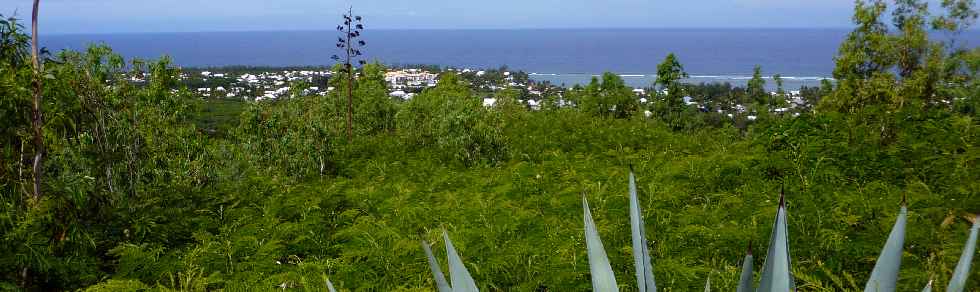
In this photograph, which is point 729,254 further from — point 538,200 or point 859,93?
point 859,93

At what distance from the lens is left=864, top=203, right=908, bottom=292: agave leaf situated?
1.20 m

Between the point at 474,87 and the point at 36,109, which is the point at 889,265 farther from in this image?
the point at 474,87

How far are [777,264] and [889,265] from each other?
232 mm

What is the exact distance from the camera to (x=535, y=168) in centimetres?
623

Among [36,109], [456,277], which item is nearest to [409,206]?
[36,109]

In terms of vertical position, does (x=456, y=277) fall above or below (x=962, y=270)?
below

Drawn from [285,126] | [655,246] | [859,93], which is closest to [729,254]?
[655,246]

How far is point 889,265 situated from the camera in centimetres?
122

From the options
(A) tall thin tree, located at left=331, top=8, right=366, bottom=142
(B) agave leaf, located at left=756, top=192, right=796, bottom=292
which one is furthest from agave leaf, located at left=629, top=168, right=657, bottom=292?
(A) tall thin tree, located at left=331, top=8, right=366, bottom=142

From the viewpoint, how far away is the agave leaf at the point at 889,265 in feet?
3.92

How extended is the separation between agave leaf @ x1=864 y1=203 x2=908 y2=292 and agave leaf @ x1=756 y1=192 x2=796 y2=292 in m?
0.18

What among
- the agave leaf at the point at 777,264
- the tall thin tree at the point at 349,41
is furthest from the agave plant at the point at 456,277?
the tall thin tree at the point at 349,41

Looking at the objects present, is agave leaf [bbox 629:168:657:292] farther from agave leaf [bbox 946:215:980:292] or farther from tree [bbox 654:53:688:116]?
tree [bbox 654:53:688:116]

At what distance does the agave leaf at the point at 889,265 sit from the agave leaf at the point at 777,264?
0.18m
